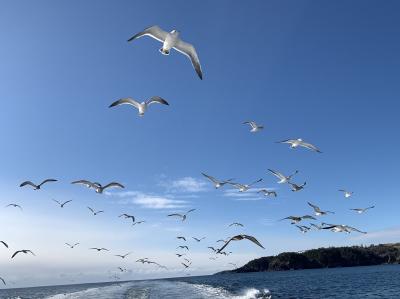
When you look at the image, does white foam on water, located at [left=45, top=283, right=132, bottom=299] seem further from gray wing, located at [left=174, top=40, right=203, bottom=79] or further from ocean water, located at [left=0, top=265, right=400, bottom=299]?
gray wing, located at [left=174, top=40, right=203, bottom=79]

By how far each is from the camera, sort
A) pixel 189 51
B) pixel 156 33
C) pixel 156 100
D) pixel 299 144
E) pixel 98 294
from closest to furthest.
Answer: pixel 189 51
pixel 156 33
pixel 156 100
pixel 299 144
pixel 98 294

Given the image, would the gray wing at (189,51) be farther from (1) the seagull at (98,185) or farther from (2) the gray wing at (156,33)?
(1) the seagull at (98,185)

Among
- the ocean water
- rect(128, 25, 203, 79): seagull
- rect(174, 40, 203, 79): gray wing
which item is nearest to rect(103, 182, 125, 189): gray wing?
rect(128, 25, 203, 79): seagull

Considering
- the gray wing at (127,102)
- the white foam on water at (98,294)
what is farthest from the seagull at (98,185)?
the white foam on water at (98,294)

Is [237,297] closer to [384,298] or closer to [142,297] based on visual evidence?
[142,297]

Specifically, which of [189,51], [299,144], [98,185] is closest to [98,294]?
[98,185]

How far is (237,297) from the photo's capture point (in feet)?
225

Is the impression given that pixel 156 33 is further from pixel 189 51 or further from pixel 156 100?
pixel 156 100

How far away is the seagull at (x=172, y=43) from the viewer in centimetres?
1946

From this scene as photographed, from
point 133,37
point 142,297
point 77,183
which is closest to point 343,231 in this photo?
point 77,183

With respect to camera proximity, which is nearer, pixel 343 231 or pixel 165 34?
pixel 165 34

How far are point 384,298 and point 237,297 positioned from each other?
2170 centimetres

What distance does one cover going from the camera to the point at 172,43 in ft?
66.2

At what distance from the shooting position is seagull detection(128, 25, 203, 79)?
19.5 metres
